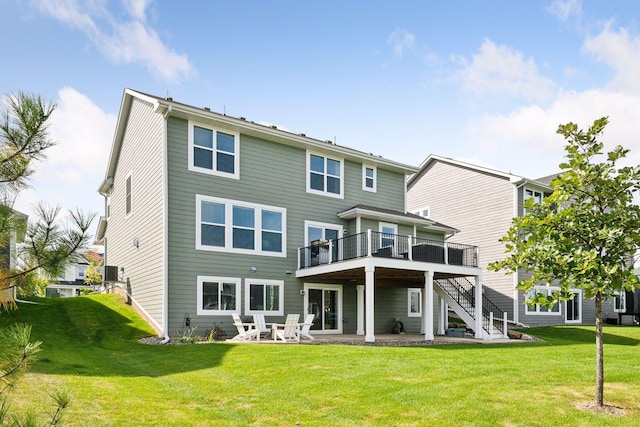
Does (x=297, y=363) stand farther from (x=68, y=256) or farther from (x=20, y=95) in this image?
(x=20, y=95)

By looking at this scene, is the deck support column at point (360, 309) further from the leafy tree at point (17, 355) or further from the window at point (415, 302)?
the leafy tree at point (17, 355)

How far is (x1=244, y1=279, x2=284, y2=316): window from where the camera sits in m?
17.2

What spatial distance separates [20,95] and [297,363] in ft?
27.4

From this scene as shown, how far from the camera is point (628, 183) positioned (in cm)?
732

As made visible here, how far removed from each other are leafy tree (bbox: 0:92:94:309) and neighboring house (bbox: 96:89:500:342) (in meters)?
11.8

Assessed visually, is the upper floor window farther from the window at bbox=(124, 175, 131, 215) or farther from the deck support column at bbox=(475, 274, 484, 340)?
the deck support column at bbox=(475, 274, 484, 340)

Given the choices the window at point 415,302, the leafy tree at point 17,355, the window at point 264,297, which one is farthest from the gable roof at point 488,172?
the leafy tree at point 17,355

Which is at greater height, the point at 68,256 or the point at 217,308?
the point at 68,256

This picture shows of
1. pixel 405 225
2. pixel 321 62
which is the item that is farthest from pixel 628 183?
pixel 405 225

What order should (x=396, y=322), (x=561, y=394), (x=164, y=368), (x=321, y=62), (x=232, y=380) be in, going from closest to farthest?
(x=561, y=394) → (x=232, y=380) → (x=164, y=368) → (x=321, y=62) → (x=396, y=322)

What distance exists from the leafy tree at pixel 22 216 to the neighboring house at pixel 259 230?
38.6 ft

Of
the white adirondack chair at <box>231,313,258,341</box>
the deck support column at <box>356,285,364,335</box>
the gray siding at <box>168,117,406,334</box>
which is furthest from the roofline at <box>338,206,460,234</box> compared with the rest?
the white adirondack chair at <box>231,313,258,341</box>

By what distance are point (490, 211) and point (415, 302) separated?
7557mm

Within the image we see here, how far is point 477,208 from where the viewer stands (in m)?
27.2
